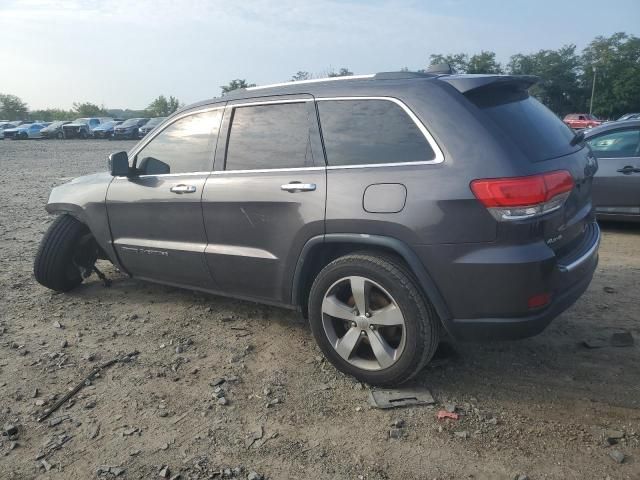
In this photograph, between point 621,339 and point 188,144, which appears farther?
point 188,144

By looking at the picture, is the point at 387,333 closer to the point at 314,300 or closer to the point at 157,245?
the point at 314,300

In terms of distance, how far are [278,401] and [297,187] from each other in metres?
1.28

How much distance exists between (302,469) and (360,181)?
156 centimetres

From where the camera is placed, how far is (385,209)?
3057mm

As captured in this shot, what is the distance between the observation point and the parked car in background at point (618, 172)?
666 centimetres

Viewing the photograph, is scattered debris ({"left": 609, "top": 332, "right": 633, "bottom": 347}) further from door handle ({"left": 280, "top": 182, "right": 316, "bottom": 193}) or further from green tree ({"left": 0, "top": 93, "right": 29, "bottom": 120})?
green tree ({"left": 0, "top": 93, "right": 29, "bottom": 120})

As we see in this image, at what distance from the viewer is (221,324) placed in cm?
430

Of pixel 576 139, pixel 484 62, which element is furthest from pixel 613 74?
pixel 576 139

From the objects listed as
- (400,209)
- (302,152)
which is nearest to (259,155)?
(302,152)

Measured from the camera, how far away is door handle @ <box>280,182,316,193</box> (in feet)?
11.0

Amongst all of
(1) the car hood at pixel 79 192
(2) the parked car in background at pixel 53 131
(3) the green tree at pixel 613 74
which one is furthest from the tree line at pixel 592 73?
(1) the car hood at pixel 79 192

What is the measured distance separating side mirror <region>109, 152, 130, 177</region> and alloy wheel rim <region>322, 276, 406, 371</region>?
2047 mm

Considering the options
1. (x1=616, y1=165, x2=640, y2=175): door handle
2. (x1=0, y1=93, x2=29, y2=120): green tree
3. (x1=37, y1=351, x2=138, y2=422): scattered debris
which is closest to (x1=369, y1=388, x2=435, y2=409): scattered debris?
(x1=37, y1=351, x2=138, y2=422): scattered debris

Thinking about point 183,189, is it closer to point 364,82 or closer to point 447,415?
point 364,82
